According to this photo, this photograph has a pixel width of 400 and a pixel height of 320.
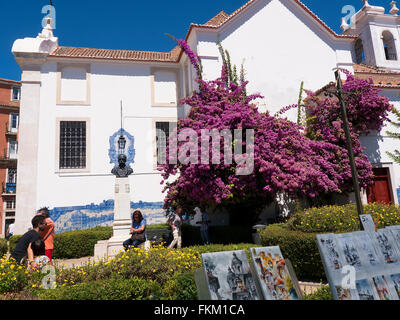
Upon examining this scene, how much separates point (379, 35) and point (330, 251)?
27.1m

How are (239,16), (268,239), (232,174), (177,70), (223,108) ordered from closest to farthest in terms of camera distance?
(268,239) → (232,174) → (223,108) → (239,16) → (177,70)

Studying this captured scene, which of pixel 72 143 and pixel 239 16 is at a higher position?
pixel 239 16

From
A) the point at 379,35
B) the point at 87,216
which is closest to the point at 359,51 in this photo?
the point at 379,35

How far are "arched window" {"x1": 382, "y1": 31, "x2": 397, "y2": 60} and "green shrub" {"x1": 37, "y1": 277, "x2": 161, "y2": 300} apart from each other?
28216 mm

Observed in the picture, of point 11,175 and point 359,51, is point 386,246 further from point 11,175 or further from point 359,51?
point 11,175

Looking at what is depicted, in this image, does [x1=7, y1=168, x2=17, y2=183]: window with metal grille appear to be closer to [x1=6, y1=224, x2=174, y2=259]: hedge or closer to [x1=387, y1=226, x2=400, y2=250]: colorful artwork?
[x1=6, y1=224, x2=174, y2=259]: hedge

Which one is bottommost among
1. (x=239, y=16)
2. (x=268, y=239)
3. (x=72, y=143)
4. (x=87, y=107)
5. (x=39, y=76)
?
(x=268, y=239)

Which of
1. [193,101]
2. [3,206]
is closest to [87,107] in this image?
[193,101]

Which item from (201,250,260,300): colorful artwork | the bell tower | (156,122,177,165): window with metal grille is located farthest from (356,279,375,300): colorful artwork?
the bell tower

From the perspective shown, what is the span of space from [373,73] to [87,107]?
17310mm

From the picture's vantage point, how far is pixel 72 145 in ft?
48.9

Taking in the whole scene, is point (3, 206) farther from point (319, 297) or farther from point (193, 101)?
point (319, 297)
